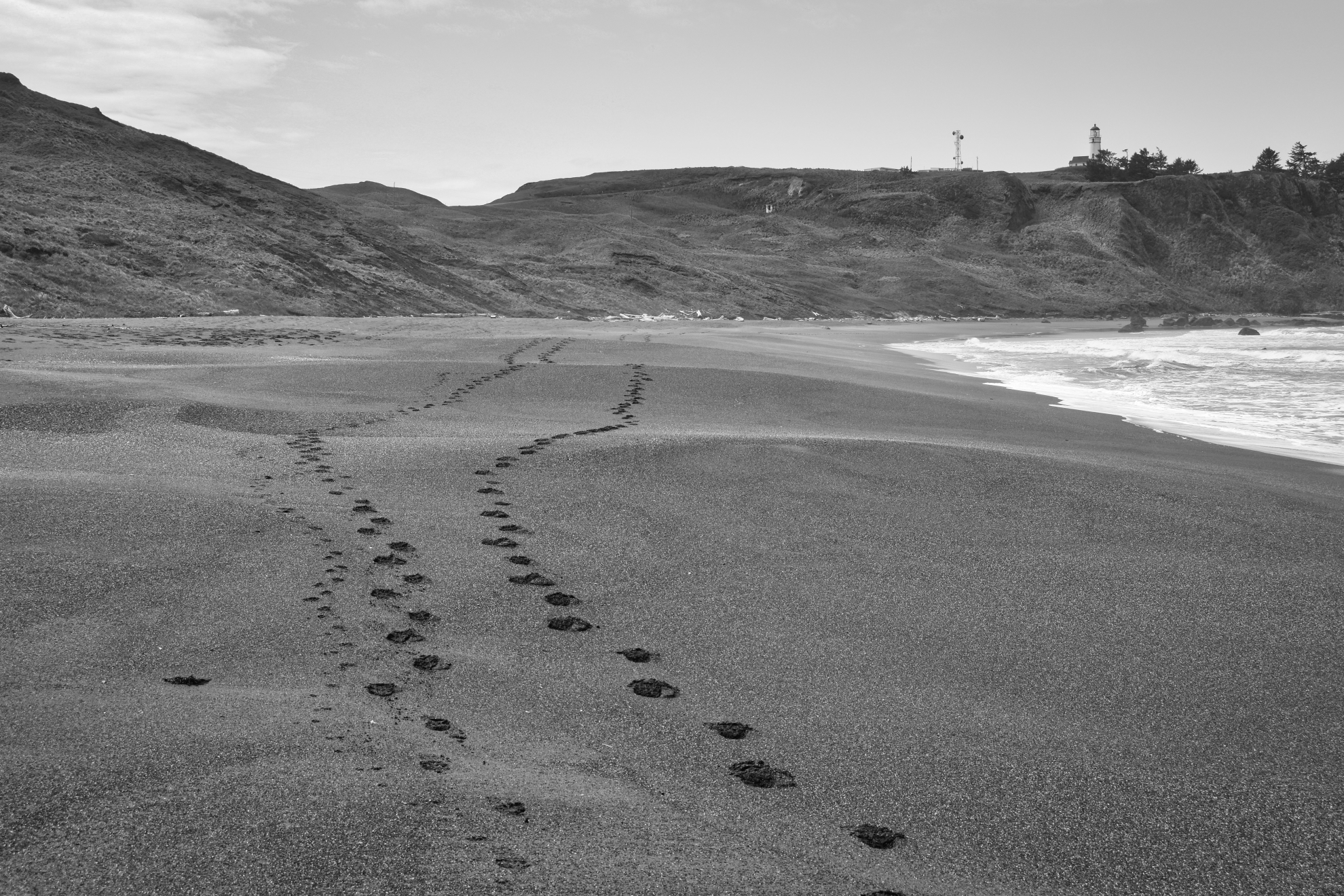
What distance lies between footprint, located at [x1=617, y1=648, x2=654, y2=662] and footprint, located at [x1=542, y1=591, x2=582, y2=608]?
0.51m

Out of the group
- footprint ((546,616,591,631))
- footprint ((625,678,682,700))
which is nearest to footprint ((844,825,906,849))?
footprint ((625,678,682,700))

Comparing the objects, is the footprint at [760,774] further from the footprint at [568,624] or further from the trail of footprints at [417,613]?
the footprint at [568,624]

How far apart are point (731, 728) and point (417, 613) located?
→ 1.40m

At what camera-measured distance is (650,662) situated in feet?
12.0

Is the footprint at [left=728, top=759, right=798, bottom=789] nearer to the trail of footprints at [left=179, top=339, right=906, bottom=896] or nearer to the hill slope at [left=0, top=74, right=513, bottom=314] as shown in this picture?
the trail of footprints at [left=179, top=339, right=906, bottom=896]

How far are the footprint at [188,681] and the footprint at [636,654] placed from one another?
1.35 meters

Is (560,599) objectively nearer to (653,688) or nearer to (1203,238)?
(653,688)

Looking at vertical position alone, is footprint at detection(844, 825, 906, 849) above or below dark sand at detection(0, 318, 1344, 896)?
below

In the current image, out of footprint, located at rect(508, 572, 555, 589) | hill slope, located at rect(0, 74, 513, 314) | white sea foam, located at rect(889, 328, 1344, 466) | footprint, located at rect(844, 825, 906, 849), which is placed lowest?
footprint, located at rect(844, 825, 906, 849)

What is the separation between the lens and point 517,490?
19.1 ft

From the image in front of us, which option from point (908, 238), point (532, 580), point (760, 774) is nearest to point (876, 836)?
point (760, 774)

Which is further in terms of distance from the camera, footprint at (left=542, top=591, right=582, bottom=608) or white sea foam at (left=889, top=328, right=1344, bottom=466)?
white sea foam at (left=889, top=328, right=1344, bottom=466)

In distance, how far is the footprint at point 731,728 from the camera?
3.11 m

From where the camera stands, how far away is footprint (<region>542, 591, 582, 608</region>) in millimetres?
4180
